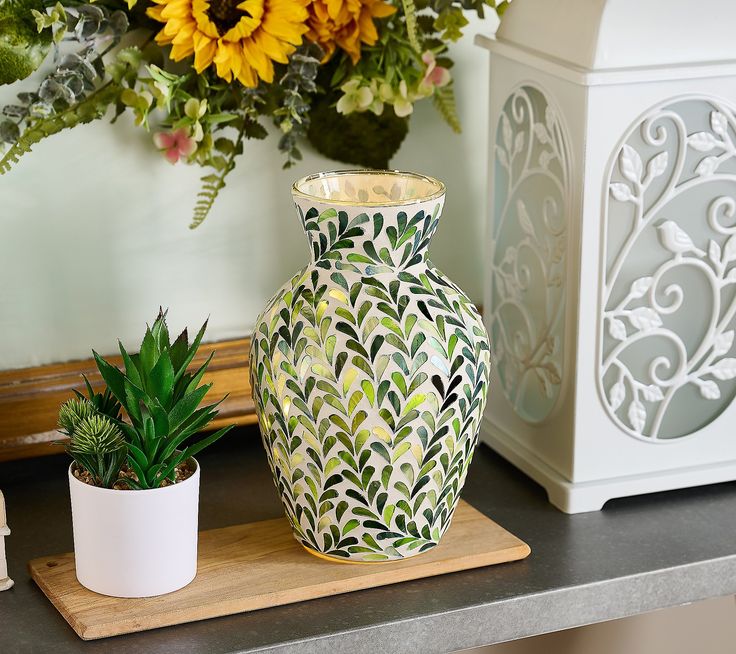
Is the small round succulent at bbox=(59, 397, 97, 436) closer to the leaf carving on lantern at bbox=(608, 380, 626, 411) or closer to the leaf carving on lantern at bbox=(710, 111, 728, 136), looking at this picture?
the leaf carving on lantern at bbox=(608, 380, 626, 411)

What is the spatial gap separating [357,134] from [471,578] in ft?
1.35

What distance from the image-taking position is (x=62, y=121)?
0.93 m

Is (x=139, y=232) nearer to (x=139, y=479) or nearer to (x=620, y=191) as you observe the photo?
(x=139, y=479)

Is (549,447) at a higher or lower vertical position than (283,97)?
lower

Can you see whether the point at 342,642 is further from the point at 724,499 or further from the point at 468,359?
the point at 724,499

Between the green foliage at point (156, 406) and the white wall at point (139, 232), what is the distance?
0.23m

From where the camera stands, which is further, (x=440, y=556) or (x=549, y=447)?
(x=549, y=447)

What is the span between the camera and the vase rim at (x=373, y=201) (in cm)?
79

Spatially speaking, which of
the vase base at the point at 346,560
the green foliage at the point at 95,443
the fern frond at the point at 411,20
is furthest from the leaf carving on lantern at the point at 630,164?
the green foliage at the point at 95,443

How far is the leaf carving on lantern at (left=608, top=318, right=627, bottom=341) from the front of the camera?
3.00 ft

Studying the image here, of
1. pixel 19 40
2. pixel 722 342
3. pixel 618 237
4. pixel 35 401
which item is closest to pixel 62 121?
pixel 19 40

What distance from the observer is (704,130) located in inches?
35.3

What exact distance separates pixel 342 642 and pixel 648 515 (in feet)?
1.00

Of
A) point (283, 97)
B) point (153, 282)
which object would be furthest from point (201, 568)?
point (283, 97)
